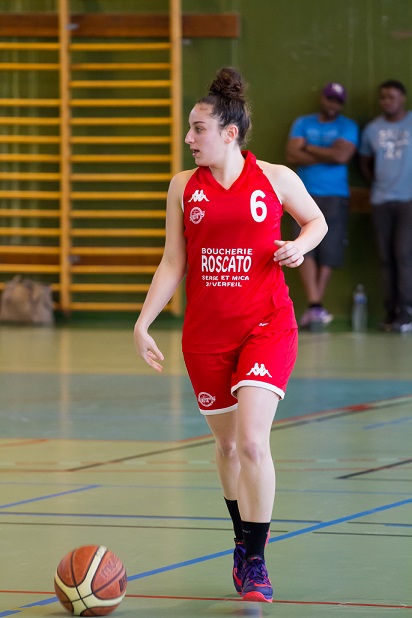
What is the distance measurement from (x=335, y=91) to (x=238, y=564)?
9150 millimetres

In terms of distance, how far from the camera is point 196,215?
374 centimetres

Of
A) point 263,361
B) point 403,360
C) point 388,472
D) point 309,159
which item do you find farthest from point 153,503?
point 309,159

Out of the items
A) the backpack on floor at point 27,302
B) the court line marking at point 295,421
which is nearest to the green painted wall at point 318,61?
the backpack on floor at point 27,302

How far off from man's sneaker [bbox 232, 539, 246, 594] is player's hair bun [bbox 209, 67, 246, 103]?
1.26m

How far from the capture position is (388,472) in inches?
218

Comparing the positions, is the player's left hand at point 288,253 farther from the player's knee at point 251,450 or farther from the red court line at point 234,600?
the red court line at point 234,600

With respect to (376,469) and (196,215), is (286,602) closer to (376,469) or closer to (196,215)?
(196,215)

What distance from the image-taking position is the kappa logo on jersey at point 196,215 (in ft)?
12.2

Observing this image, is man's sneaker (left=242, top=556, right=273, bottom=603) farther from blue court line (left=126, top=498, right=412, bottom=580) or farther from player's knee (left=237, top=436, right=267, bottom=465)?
blue court line (left=126, top=498, right=412, bottom=580)

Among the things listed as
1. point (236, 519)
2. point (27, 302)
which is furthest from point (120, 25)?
point (236, 519)

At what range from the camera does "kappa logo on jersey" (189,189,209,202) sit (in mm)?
3742

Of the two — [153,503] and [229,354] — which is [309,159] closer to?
[153,503]

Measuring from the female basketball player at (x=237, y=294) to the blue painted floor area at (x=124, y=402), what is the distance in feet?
9.18

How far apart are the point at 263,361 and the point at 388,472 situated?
209 centimetres
